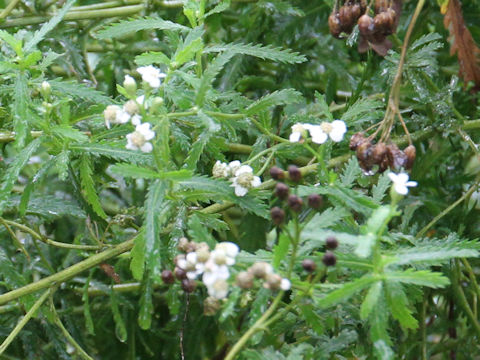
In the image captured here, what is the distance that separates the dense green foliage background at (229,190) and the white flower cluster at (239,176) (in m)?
0.01

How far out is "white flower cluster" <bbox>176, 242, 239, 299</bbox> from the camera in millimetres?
787

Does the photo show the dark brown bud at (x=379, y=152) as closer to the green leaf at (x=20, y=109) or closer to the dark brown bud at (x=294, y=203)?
the dark brown bud at (x=294, y=203)

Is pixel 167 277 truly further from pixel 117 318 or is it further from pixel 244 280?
pixel 117 318

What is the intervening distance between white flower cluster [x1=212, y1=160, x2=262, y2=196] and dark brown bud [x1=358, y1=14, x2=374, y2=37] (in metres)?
0.23

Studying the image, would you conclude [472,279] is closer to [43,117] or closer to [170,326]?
[170,326]

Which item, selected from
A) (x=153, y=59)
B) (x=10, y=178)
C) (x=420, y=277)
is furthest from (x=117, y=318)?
(x=420, y=277)

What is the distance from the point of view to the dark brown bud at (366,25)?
98 cm

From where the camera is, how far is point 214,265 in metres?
0.79

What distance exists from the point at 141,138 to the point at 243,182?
166mm

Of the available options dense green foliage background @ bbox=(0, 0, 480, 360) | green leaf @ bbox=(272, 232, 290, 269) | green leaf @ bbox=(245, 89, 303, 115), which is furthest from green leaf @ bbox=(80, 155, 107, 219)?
green leaf @ bbox=(272, 232, 290, 269)

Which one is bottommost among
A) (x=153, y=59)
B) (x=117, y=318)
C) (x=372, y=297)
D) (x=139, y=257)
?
(x=117, y=318)

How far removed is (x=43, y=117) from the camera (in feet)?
3.54

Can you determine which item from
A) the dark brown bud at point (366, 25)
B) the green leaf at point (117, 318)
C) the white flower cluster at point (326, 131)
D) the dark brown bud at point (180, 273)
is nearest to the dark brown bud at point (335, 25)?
the dark brown bud at point (366, 25)

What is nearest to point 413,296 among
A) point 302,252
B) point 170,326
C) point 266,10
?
point 302,252
